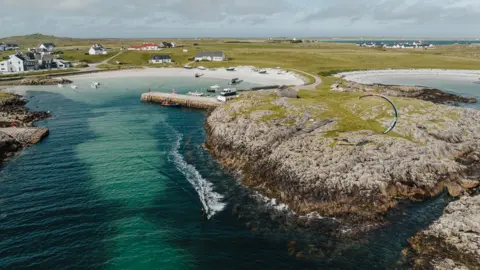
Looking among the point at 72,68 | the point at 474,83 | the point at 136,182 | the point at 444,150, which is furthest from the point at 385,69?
the point at 72,68

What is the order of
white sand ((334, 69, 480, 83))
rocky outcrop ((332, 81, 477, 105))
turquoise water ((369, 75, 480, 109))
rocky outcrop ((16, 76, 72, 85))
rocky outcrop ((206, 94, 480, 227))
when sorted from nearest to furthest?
rocky outcrop ((206, 94, 480, 227)), rocky outcrop ((332, 81, 477, 105)), turquoise water ((369, 75, 480, 109)), rocky outcrop ((16, 76, 72, 85)), white sand ((334, 69, 480, 83))

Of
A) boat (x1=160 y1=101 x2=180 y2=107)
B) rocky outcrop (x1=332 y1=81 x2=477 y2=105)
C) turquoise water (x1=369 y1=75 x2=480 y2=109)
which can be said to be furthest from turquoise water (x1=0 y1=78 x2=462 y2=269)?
turquoise water (x1=369 y1=75 x2=480 y2=109)

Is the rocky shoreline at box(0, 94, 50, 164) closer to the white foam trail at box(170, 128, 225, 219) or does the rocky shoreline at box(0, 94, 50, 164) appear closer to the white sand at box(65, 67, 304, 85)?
the white foam trail at box(170, 128, 225, 219)

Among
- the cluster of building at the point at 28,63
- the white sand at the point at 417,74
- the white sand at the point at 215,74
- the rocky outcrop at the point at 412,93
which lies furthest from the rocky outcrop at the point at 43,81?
the white sand at the point at 417,74

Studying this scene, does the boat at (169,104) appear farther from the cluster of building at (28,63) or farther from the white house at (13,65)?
the white house at (13,65)

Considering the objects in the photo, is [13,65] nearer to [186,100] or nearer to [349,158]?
[186,100]

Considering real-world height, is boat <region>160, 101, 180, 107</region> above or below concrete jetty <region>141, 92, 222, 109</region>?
below

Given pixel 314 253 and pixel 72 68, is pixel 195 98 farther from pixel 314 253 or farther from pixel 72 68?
pixel 72 68
